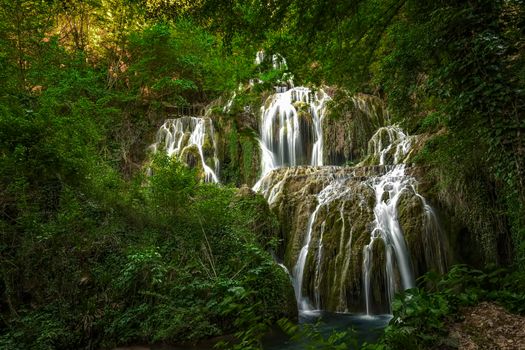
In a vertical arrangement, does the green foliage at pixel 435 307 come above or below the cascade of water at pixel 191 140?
below

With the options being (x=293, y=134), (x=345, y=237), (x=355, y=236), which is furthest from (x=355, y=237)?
(x=293, y=134)

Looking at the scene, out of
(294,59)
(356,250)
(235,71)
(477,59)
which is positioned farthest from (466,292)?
(356,250)

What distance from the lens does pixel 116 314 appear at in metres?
6.79

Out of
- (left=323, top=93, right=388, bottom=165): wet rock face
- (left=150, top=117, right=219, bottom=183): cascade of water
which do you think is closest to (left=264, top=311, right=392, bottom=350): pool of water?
(left=323, top=93, right=388, bottom=165): wet rock face

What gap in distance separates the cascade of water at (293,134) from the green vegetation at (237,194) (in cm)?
573

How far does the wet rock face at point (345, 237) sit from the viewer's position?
9.05m

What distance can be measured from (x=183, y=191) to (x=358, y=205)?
5.30m

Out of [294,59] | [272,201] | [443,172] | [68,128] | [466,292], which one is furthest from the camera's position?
[272,201]

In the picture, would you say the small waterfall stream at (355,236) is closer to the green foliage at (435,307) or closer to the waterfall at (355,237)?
the waterfall at (355,237)

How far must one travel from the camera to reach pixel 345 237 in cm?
980

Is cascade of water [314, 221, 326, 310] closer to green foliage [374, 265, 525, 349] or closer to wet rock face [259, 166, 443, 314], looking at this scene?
wet rock face [259, 166, 443, 314]

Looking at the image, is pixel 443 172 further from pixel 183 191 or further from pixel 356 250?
pixel 183 191

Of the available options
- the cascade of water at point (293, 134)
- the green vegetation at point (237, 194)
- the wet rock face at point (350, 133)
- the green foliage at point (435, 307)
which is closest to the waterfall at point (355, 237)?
the green vegetation at point (237, 194)

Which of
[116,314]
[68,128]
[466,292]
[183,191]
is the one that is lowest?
[116,314]
